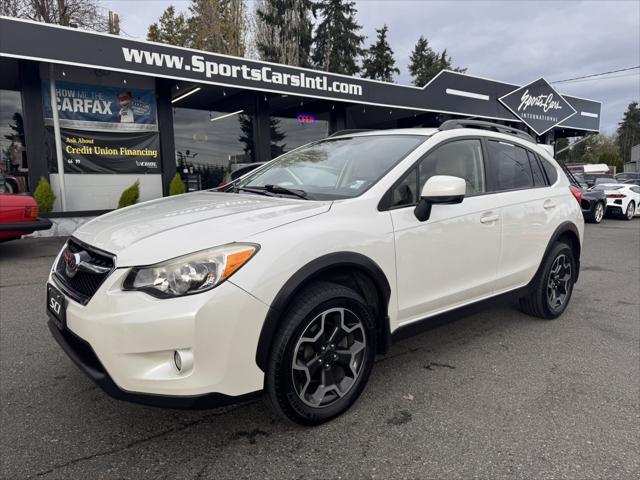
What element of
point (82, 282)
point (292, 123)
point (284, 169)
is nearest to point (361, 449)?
point (82, 282)

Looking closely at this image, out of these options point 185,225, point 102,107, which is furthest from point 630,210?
point 185,225

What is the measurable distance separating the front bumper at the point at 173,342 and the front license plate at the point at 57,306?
30cm

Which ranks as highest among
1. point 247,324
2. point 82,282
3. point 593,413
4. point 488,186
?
point 488,186

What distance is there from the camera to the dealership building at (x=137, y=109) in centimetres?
986

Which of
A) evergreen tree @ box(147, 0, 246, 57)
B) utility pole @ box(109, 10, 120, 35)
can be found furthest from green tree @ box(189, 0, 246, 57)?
utility pole @ box(109, 10, 120, 35)

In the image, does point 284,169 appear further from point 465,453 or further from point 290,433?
point 465,453

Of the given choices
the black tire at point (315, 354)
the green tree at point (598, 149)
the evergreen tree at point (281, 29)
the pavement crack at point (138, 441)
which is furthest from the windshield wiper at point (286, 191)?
the green tree at point (598, 149)

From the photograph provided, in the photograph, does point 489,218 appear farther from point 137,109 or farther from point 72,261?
point 137,109

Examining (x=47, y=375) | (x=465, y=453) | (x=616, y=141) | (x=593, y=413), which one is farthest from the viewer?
(x=616, y=141)

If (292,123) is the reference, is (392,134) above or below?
below

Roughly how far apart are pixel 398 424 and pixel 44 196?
9.96m

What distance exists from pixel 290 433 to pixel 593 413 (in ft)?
5.88

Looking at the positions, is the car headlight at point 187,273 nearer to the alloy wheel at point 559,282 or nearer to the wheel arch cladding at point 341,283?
the wheel arch cladding at point 341,283

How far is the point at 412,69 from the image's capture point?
51.9 m
